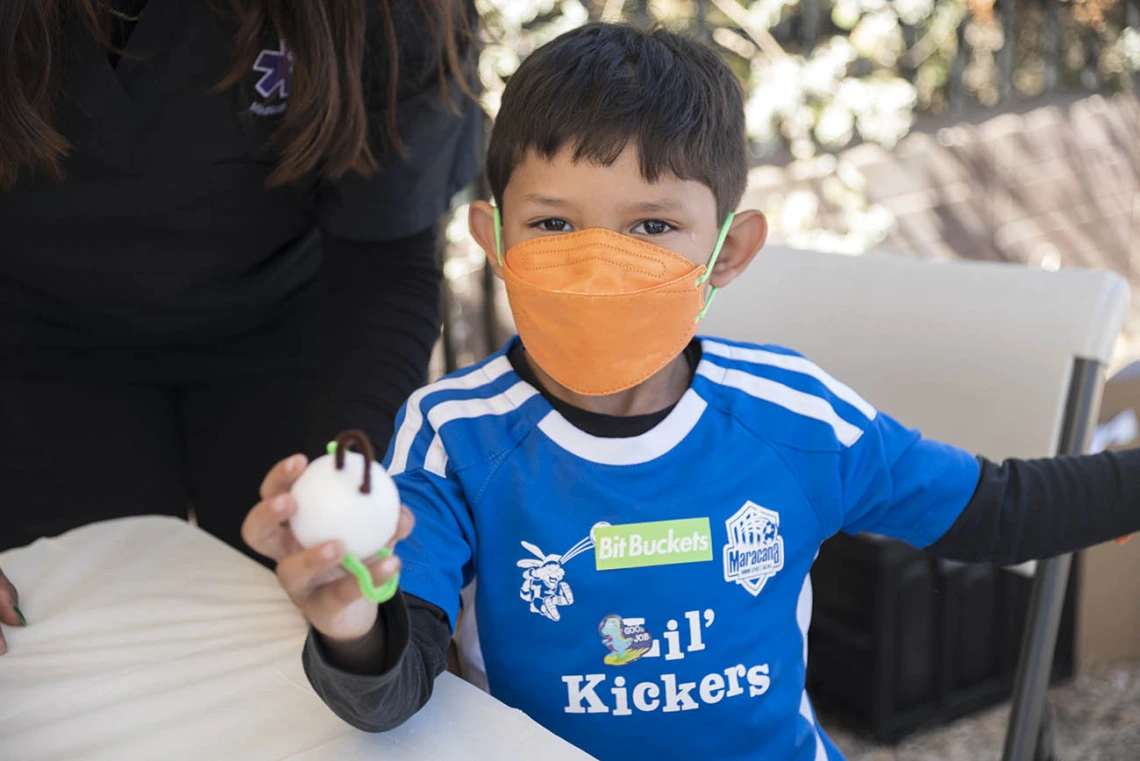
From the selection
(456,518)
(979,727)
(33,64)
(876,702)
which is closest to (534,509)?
(456,518)

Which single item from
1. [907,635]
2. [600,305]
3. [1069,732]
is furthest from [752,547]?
[1069,732]

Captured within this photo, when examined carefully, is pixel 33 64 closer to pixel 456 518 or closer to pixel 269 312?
pixel 269 312

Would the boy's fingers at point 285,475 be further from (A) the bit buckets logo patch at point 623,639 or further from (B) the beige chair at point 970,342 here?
(B) the beige chair at point 970,342

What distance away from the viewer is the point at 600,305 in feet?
3.38

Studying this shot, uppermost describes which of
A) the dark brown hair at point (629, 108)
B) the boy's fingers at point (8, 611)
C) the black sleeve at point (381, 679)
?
the dark brown hair at point (629, 108)

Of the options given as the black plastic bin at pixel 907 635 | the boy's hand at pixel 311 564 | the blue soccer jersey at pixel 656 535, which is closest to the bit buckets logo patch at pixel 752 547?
the blue soccer jersey at pixel 656 535

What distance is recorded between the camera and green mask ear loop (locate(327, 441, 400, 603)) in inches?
27.8

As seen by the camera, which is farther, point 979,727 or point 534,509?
point 979,727

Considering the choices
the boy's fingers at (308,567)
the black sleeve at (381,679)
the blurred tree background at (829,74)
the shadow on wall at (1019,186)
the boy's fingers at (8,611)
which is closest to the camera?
the boy's fingers at (308,567)

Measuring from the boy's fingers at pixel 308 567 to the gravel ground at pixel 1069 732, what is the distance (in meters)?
1.76

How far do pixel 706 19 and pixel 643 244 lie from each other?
2753 millimetres

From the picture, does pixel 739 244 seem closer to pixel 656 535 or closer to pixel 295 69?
pixel 656 535

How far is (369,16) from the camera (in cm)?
133

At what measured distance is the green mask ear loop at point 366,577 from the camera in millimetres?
705
